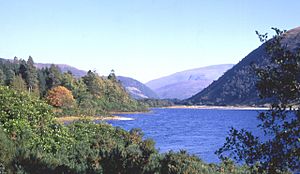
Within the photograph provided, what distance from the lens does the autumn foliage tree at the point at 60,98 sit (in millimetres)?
103000

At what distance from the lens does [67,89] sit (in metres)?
112

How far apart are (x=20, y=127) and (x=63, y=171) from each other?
184 inches

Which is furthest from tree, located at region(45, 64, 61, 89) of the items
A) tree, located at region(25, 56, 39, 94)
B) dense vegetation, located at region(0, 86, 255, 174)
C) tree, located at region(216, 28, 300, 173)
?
tree, located at region(216, 28, 300, 173)

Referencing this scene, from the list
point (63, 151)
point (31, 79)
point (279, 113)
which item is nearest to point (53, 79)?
point (31, 79)

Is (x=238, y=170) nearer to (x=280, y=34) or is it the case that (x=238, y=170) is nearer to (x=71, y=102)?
(x=280, y=34)

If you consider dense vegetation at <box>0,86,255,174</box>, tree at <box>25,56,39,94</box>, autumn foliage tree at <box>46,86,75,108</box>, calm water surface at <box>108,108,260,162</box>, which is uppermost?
tree at <box>25,56,39,94</box>

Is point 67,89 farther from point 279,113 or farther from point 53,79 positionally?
point 279,113

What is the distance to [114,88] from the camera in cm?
15775

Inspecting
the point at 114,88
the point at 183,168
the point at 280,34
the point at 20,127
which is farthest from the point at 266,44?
the point at 114,88

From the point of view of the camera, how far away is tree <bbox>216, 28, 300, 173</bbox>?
30.7 feet

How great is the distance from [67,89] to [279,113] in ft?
347

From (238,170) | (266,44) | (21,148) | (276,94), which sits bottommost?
(238,170)

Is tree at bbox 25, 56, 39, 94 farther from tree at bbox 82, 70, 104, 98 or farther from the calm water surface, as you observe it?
the calm water surface

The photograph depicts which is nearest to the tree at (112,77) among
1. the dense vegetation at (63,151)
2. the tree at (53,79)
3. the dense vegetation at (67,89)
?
the dense vegetation at (67,89)
